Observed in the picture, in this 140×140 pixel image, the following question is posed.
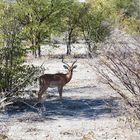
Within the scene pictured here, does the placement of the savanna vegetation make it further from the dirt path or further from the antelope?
the dirt path

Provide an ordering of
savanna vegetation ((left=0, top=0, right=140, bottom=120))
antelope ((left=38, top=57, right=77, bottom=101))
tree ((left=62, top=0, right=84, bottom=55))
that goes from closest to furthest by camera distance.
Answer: savanna vegetation ((left=0, top=0, right=140, bottom=120))
antelope ((left=38, top=57, right=77, bottom=101))
tree ((left=62, top=0, right=84, bottom=55))

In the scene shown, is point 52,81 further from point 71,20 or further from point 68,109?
point 71,20

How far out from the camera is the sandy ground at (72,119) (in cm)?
1015

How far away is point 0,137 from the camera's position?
572 cm

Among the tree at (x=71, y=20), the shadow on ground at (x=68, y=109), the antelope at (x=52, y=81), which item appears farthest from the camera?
the tree at (x=71, y=20)

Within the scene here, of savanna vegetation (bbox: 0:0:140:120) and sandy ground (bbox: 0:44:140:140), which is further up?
savanna vegetation (bbox: 0:0:140:120)

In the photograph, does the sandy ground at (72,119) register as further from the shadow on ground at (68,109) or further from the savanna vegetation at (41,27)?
the savanna vegetation at (41,27)

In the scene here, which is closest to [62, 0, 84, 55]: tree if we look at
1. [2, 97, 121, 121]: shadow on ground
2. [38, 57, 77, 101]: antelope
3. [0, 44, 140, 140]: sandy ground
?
[0, 44, 140, 140]: sandy ground

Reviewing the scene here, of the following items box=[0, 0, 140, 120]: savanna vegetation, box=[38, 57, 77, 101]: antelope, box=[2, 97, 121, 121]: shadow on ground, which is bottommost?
→ box=[2, 97, 121, 121]: shadow on ground

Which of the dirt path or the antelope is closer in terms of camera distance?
the dirt path

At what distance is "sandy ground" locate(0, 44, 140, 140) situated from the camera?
33.3 ft

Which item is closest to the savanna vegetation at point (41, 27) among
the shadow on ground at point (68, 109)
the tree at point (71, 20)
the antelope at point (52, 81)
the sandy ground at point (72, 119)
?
the tree at point (71, 20)

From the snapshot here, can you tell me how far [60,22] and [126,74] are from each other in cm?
2406

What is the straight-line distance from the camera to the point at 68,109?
13.7 m
